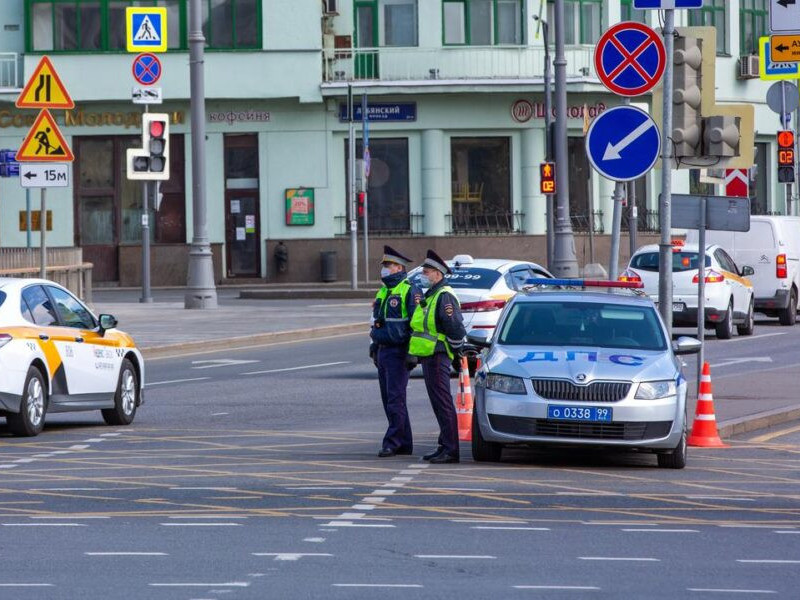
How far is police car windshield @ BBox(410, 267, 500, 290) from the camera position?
77.0 feet

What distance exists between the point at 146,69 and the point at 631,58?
24854 millimetres

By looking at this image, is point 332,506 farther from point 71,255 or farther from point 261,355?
point 71,255

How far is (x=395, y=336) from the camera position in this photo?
14555mm

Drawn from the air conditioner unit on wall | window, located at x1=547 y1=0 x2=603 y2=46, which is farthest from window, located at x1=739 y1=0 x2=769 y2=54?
window, located at x1=547 y1=0 x2=603 y2=46

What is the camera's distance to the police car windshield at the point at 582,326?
14758 millimetres

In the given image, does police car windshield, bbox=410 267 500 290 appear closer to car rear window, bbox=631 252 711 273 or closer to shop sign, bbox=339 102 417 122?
car rear window, bbox=631 252 711 273

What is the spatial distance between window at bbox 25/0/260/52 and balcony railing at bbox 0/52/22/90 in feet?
1.78

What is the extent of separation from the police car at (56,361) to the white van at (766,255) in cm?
1821

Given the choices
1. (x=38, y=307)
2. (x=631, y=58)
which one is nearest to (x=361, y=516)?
(x=631, y=58)

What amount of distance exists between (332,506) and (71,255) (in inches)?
891

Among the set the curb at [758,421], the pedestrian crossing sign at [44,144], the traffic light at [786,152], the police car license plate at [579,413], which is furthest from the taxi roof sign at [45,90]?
the traffic light at [786,152]

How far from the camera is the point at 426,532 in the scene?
1058 cm

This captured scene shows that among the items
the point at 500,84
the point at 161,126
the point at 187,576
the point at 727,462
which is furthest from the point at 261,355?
the point at 500,84

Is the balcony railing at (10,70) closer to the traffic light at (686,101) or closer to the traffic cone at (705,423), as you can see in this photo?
the traffic light at (686,101)
